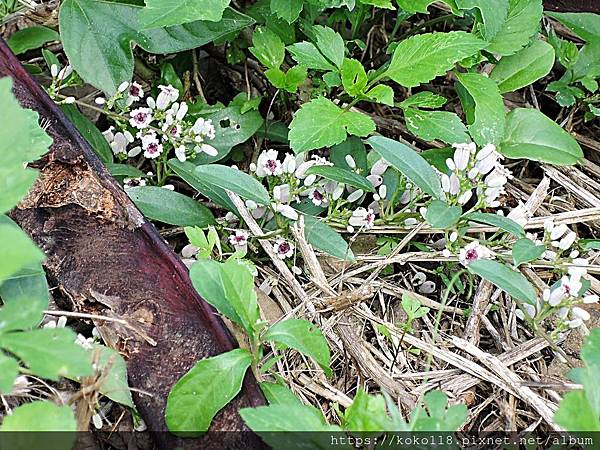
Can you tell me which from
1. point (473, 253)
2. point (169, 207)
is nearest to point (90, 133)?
point (169, 207)

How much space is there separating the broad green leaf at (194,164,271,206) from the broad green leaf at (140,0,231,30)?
0.30 metres

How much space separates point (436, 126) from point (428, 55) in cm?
16

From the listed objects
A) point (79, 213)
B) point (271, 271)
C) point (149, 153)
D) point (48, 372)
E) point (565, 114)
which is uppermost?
point (48, 372)

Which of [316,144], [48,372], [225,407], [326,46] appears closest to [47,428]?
[48,372]

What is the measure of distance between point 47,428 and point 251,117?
1.10 meters

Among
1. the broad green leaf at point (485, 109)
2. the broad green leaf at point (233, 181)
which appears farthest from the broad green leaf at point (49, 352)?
the broad green leaf at point (485, 109)

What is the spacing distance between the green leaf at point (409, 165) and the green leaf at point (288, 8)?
383 millimetres

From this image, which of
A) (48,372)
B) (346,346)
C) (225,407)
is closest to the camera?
(48,372)

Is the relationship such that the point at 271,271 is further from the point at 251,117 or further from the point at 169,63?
the point at 169,63

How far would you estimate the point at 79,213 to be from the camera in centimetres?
134

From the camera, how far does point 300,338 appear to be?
47.1 inches

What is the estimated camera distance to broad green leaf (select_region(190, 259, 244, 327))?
46.8 inches

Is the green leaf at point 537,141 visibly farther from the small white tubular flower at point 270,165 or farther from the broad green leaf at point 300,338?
the broad green leaf at point 300,338

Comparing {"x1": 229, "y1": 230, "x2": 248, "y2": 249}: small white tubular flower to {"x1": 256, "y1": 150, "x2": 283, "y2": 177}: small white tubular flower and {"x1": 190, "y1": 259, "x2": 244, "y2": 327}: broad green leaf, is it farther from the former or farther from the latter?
{"x1": 190, "y1": 259, "x2": 244, "y2": 327}: broad green leaf
